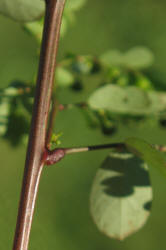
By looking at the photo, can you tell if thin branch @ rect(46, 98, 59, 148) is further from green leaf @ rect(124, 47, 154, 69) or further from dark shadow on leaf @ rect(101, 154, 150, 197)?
green leaf @ rect(124, 47, 154, 69)

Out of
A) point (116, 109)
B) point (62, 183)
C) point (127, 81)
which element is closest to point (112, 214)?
point (116, 109)

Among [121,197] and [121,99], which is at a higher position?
[121,99]

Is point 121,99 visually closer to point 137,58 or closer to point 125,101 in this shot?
point 125,101

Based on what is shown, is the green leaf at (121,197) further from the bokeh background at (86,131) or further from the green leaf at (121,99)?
the bokeh background at (86,131)

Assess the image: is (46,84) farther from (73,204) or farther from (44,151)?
(73,204)

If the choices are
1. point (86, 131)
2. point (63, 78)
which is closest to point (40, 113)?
point (63, 78)

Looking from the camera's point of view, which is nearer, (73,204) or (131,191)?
(131,191)

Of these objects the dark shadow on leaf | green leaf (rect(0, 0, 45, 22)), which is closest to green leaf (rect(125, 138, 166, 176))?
the dark shadow on leaf

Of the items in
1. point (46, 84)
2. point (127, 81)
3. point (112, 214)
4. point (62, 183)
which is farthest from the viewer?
point (62, 183)
